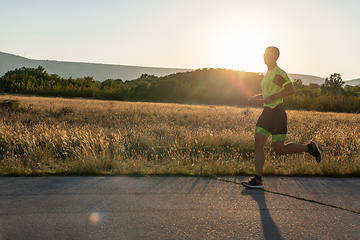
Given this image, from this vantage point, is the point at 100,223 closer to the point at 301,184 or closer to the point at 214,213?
the point at 214,213

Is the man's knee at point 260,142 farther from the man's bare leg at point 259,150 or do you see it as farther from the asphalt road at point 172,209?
the asphalt road at point 172,209

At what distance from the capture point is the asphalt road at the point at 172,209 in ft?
9.46

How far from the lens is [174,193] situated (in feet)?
13.4

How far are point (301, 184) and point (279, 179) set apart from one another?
0.40 m

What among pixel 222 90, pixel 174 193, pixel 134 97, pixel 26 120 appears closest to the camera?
pixel 174 193

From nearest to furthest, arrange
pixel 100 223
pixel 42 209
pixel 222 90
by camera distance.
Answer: pixel 100 223 → pixel 42 209 → pixel 222 90

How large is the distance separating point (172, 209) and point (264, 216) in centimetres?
114

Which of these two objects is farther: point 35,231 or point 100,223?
point 100,223

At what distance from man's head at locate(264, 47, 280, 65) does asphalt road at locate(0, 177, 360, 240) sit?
2103 millimetres

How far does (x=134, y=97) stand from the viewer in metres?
55.8

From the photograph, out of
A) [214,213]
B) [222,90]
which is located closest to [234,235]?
[214,213]

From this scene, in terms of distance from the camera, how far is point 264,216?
10.9 feet

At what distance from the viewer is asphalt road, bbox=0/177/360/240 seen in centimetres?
288

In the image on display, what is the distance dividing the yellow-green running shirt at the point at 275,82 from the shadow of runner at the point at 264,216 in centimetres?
143
